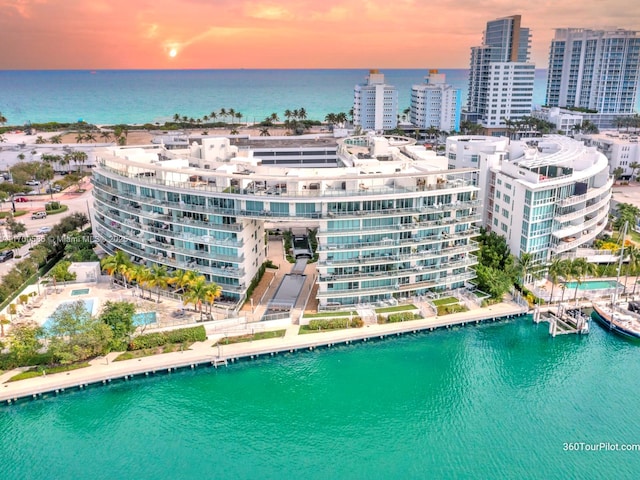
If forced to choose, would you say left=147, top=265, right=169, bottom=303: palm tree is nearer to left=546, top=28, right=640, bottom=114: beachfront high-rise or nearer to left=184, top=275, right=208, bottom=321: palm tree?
left=184, top=275, right=208, bottom=321: palm tree

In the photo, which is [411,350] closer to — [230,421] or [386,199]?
[386,199]

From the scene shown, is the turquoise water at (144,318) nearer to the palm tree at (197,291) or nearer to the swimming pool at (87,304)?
the palm tree at (197,291)

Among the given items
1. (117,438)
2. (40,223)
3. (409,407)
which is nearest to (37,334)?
(117,438)

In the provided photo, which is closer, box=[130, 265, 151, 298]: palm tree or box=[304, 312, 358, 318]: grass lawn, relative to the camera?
box=[130, 265, 151, 298]: palm tree

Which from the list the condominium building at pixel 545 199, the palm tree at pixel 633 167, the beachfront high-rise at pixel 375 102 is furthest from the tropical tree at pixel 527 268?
the beachfront high-rise at pixel 375 102

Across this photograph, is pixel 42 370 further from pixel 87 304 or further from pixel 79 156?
pixel 79 156

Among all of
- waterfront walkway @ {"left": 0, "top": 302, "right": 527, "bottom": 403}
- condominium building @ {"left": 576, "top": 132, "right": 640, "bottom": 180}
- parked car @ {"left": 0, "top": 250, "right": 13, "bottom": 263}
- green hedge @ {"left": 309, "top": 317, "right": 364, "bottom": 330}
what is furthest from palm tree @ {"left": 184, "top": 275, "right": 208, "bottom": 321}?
condominium building @ {"left": 576, "top": 132, "right": 640, "bottom": 180}

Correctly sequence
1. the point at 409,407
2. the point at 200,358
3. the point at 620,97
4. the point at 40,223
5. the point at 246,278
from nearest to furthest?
the point at 409,407
the point at 200,358
the point at 246,278
the point at 40,223
the point at 620,97
